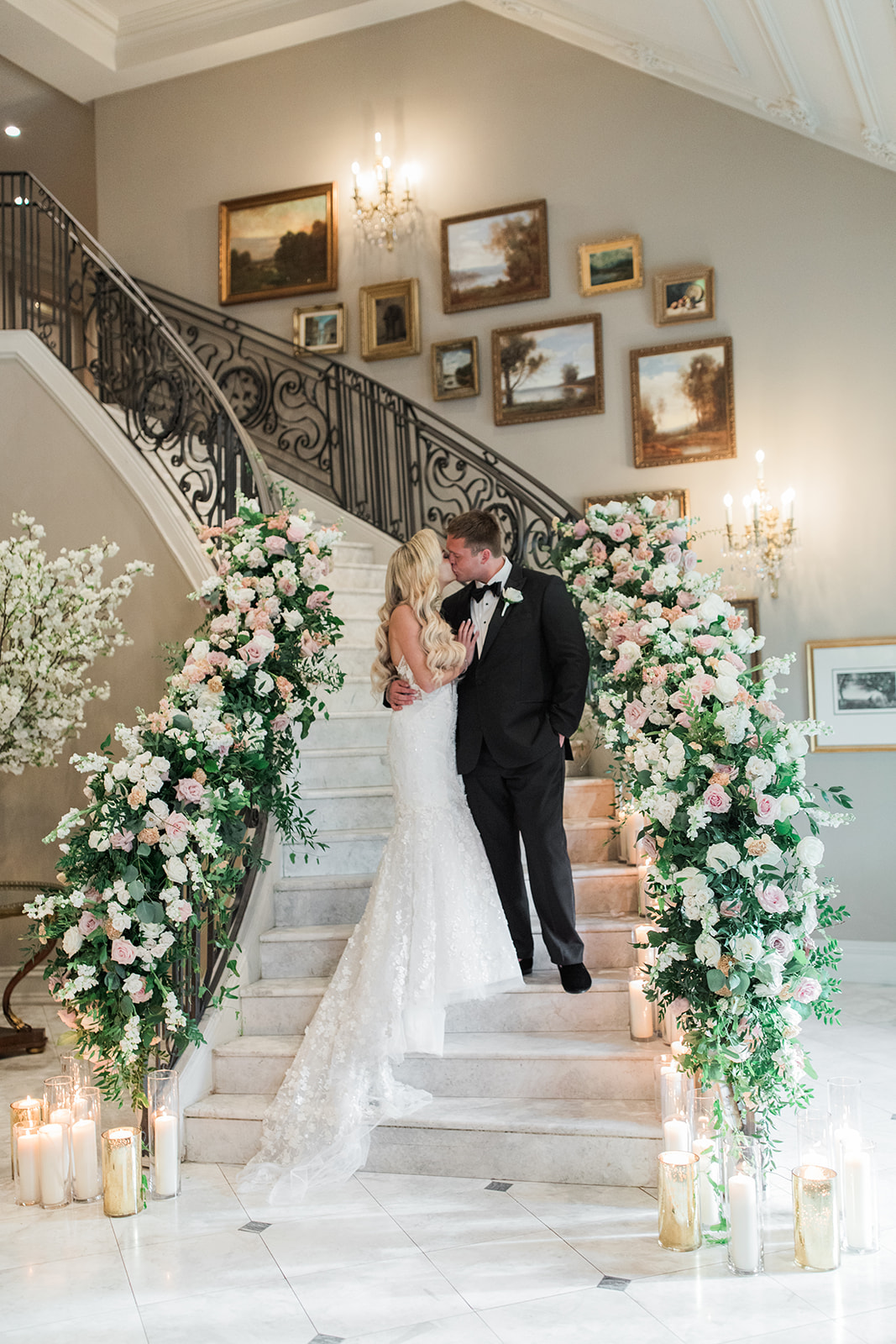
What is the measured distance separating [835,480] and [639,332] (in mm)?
1777

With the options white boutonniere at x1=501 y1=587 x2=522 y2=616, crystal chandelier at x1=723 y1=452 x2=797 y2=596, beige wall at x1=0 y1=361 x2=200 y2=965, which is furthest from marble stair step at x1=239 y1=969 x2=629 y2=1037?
crystal chandelier at x1=723 y1=452 x2=797 y2=596

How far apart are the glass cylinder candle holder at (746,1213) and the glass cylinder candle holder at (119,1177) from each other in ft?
6.36

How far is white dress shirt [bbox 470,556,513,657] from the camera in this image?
445cm

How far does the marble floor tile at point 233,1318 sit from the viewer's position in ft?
9.43

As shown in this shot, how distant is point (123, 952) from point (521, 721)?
66.4 inches

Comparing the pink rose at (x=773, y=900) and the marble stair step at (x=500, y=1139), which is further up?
the pink rose at (x=773, y=900)

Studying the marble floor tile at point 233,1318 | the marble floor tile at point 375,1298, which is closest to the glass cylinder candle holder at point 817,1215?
the marble floor tile at point 375,1298

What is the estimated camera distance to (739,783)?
348 cm

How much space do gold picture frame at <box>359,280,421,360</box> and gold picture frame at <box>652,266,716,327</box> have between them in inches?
73.8

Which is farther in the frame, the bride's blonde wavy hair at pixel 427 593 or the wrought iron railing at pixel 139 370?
the wrought iron railing at pixel 139 370

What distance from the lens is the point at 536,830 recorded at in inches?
168

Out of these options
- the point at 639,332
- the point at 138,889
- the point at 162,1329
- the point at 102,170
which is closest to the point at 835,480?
the point at 639,332

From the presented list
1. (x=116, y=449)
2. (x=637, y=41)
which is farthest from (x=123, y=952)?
(x=637, y=41)

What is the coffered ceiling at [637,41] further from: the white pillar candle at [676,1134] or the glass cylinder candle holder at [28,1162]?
the glass cylinder candle holder at [28,1162]
